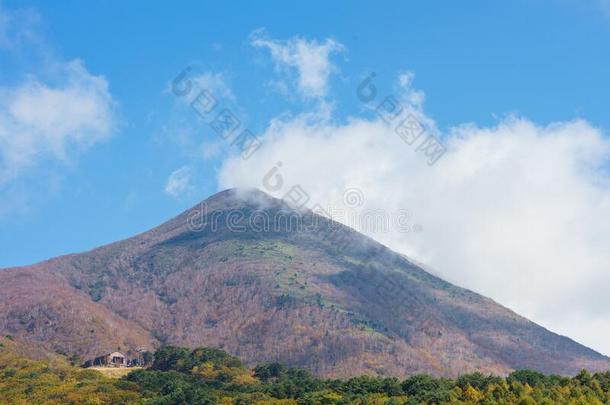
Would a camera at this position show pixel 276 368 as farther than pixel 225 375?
Yes

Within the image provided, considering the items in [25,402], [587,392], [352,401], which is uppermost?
[587,392]

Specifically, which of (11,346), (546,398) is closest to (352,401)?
(546,398)

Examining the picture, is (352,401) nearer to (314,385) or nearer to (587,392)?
(314,385)

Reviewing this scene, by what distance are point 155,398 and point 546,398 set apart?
47.4 meters

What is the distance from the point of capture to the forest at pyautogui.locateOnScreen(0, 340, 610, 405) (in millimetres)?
90188

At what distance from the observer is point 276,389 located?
10450 cm

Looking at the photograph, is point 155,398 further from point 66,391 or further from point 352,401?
point 352,401

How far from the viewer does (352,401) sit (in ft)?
302

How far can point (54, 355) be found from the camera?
183250 mm

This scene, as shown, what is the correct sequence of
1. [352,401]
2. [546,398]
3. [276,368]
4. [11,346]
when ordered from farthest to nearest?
[11,346]
[276,368]
[352,401]
[546,398]

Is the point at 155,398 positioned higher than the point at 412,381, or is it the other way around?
the point at 412,381

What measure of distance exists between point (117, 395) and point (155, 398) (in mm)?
8209

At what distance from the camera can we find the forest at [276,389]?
9019 centimetres

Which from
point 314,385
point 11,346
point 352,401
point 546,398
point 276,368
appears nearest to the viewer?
point 546,398
